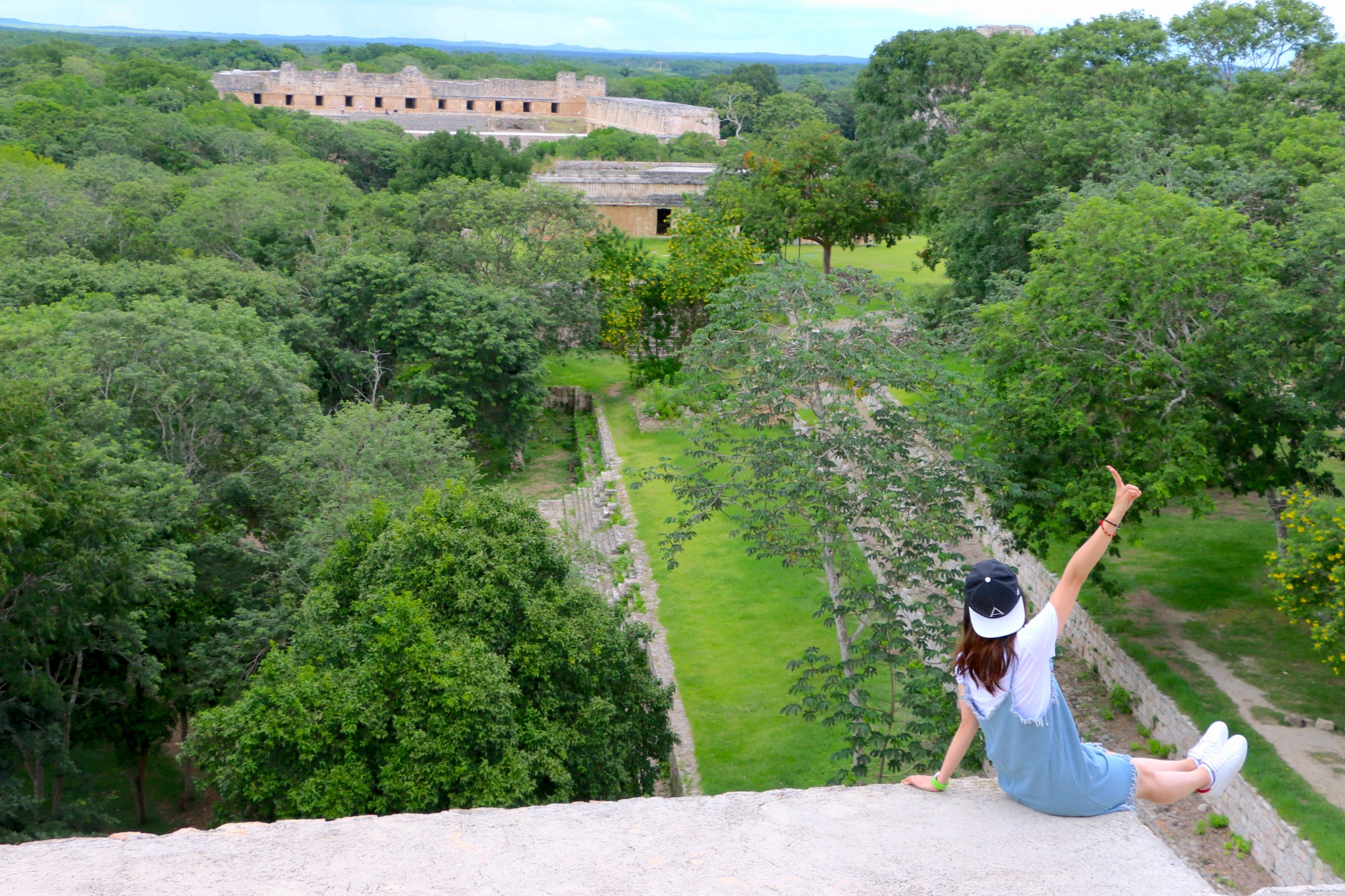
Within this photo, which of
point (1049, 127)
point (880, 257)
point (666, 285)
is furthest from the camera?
point (880, 257)

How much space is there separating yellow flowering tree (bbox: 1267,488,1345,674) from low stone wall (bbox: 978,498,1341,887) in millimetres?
1315

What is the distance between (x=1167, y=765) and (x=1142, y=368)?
6.89 metres

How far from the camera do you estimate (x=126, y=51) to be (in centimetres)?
8394

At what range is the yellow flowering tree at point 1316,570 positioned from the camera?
8.02m

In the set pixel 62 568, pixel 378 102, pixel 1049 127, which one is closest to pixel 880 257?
pixel 1049 127

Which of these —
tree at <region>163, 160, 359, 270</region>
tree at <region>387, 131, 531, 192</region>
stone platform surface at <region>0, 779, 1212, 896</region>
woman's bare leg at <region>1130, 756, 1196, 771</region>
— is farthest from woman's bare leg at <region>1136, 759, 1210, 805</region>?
tree at <region>387, 131, 531, 192</region>

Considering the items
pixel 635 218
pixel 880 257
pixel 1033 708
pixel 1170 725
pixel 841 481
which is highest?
pixel 1033 708

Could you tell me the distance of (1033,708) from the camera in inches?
121

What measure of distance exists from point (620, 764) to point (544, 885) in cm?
509

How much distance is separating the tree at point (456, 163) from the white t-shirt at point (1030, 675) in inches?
1231

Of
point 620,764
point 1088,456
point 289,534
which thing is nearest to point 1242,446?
point 1088,456

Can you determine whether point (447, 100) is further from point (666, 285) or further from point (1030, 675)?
point (1030, 675)

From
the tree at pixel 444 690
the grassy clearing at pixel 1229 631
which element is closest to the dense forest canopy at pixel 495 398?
the tree at pixel 444 690

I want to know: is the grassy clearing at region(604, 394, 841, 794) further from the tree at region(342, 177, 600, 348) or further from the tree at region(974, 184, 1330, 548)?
the tree at region(342, 177, 600, 348)
